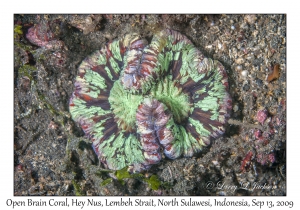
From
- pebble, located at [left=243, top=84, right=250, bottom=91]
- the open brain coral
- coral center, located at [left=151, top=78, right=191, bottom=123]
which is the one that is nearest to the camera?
the open brain coral

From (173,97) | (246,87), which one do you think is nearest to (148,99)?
(173,97)

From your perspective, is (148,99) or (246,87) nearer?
(148,99)

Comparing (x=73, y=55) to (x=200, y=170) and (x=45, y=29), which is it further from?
(x=200, y=170)

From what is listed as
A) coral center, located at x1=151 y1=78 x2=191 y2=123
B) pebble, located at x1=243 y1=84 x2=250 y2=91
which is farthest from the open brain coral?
pebble, located at x1=243 y1=84 x2=250 y2=91

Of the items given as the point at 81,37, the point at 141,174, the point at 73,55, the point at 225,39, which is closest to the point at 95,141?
the point at 141,174

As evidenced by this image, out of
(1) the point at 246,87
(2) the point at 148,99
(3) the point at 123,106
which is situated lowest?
(3) the point at 123,106

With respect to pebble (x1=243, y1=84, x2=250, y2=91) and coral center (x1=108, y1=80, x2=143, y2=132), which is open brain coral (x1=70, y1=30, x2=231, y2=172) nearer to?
coral center (x1=108, y1=80, x2=143, y2=132)

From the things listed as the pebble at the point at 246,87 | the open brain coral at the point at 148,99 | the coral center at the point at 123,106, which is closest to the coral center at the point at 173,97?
the open brain coral at the point at 148,99

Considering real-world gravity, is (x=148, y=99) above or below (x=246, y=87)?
below

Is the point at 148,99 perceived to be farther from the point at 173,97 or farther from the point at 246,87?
the point at 246,87
